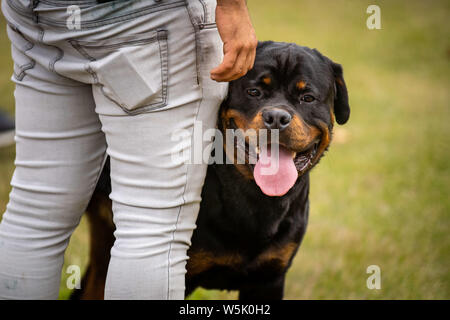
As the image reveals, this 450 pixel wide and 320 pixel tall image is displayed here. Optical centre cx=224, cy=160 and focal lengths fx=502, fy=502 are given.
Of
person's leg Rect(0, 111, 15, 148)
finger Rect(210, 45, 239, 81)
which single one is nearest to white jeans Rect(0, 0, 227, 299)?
finger Rect(210, 45, 239, 81)

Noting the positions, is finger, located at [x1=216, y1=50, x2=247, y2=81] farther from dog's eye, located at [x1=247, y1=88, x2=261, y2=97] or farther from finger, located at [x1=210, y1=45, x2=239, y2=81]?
dog's eye, located at [x1=247, y1=88, x2=261, y2=97]

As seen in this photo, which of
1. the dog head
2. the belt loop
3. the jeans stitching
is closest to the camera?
the belt loop

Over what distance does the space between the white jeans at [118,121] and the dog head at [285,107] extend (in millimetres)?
450

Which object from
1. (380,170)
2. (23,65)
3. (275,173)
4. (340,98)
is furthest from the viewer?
(380,170)

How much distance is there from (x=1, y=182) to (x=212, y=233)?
2785 millimetres

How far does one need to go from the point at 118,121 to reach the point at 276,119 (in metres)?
0.74

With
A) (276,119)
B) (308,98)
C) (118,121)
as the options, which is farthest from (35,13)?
(308,98)

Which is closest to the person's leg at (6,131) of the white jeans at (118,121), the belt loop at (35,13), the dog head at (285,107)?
the dog head at (285,107)

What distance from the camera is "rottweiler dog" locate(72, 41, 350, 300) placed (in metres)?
2.03

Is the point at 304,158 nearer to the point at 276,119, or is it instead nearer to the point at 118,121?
the point at 276,119

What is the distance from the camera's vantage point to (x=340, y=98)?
7.66 ft

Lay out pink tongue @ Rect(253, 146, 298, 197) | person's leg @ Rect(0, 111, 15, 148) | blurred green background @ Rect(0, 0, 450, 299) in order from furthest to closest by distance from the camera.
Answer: person's leg @ Rect(0, 111, 15, 148) → blurred green background @ Rect(0, 0, 450, 299) → pink tongue @ Rect(253, 146, 298, 197)

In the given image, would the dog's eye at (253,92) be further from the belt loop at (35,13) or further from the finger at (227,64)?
the belt loop at (35,13)

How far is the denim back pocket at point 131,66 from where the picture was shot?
134 cm
